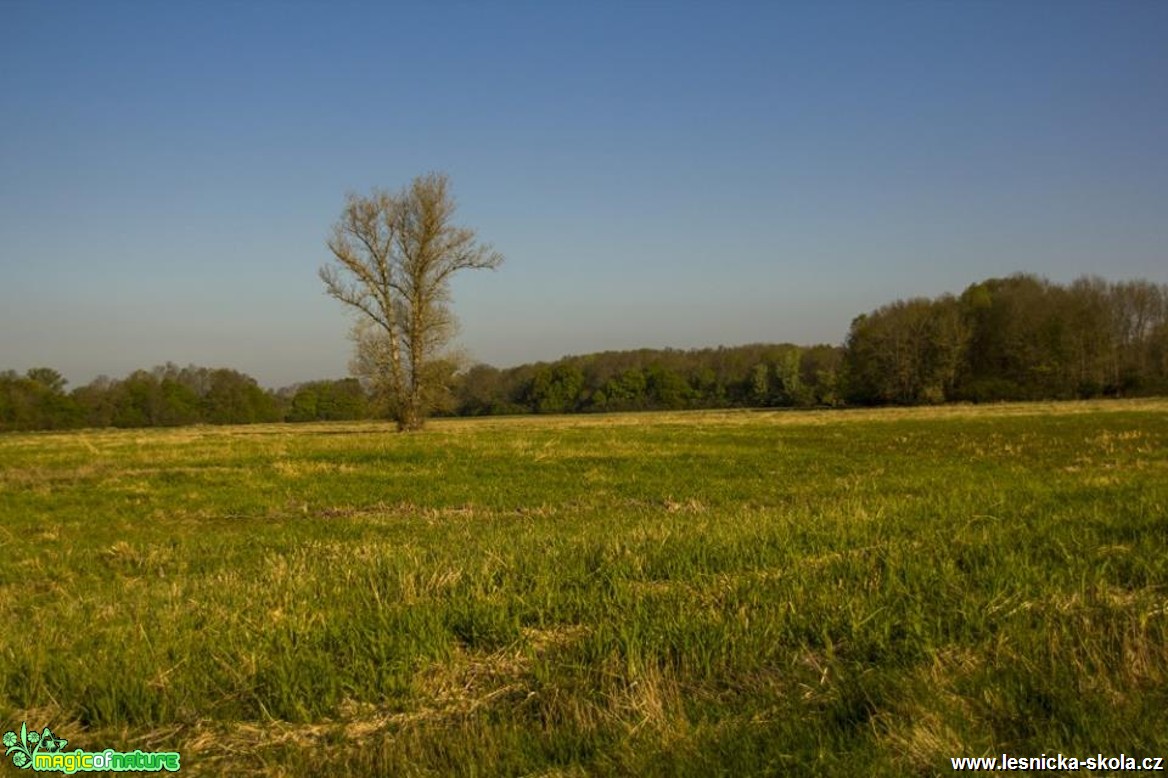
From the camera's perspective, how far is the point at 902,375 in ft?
287

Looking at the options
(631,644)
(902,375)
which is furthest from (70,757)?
(902,375)

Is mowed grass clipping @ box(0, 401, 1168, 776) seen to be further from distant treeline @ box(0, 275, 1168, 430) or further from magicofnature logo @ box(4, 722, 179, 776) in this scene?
distant treeline @ box(0, 275, 1168, 430)

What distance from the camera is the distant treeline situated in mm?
81375

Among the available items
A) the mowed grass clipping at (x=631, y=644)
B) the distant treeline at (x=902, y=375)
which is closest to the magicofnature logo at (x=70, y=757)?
the mowed grass clipping at (x=631, y=644)

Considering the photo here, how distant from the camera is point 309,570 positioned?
21.5 feet

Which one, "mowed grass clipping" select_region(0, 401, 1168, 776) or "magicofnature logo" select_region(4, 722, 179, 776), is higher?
"mowed grass clipping" select_region(0, 401, 1168, 776)

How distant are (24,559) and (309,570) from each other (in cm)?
493

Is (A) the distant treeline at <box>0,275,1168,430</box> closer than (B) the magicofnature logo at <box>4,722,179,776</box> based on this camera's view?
No

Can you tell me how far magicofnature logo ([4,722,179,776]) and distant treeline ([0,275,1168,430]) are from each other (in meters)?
60.8

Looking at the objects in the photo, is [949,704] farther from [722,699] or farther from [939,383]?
[939,383]

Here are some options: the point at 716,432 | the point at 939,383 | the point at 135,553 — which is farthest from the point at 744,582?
the point at 939,383

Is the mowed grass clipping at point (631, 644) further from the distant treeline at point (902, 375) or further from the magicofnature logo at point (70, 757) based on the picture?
the distant treeline at point (902, 375)

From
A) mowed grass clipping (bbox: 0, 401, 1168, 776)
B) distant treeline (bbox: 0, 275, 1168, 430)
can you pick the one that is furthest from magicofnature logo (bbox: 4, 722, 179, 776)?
distant treeline (bbox: 0, 275, 1168, 430)

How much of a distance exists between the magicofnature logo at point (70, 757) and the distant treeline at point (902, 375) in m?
60.8
